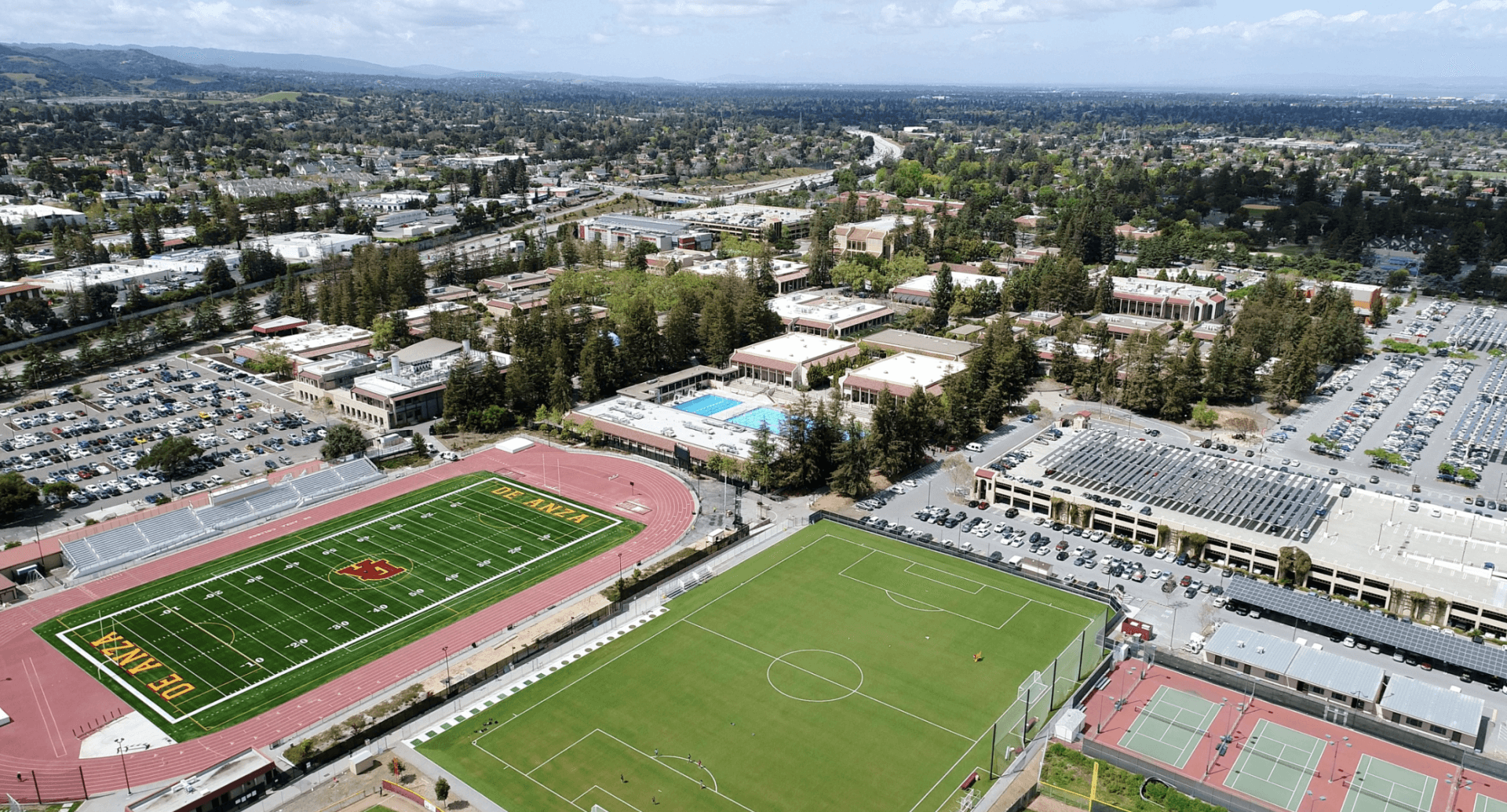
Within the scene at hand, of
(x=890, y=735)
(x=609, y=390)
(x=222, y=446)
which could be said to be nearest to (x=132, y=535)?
(x=222, y=446)

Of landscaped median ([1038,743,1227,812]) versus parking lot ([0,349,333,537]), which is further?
parking lot ([0,349,333,537])

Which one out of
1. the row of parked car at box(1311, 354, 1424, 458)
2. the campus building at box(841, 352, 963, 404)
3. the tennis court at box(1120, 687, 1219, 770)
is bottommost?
the tennis court at box(1120, 687, 1219, 770)

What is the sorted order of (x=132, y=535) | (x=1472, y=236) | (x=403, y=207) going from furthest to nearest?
1. (x=403, y=207)
2. (x=1472, y=236)
3. (x=132, y=535)

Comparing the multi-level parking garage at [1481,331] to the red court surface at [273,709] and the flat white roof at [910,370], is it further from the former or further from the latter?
the red court surface at [273,709]

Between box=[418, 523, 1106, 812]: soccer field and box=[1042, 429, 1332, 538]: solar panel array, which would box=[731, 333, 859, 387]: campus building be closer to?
box=[1042, 429, 1332, 538]: solar panel array

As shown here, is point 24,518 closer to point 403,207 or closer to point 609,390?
point 609,390

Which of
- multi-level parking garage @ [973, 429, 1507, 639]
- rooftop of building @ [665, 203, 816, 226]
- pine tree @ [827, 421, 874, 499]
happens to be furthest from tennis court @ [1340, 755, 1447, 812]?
rooftop of building @ [665, 203, 816, 226]

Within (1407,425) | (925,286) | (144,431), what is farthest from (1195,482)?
(144,431)
